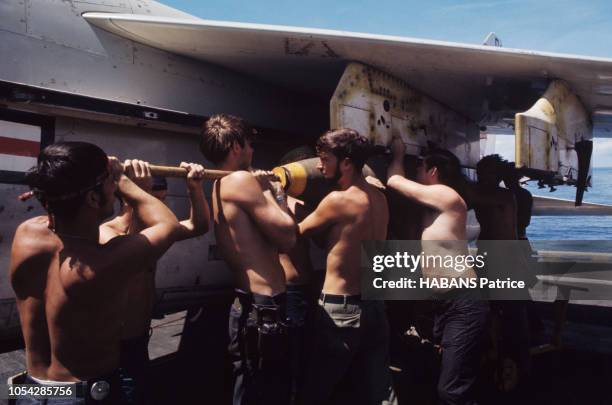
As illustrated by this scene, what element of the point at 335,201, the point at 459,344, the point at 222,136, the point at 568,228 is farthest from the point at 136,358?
the point at 568,228

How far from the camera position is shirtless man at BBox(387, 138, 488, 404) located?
127 inches

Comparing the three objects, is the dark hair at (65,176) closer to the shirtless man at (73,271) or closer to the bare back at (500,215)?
the shirtless man at (73,271)

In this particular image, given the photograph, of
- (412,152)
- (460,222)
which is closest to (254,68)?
(412,152)

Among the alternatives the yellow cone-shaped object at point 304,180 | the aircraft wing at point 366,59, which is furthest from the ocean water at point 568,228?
the yellow cone-shaped object at point 304,180

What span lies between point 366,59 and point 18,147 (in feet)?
10.2

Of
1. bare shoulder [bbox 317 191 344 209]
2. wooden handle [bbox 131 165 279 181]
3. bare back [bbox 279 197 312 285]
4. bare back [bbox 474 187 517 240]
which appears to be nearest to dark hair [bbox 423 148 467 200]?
bare back [bbox 474 187 517 240]

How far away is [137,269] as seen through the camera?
191 cm

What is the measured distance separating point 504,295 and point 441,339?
3.77 feet

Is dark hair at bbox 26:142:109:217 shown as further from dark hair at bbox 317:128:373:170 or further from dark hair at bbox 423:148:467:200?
dark hair at bbox 423:148:467:200

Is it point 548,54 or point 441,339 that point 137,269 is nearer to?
point 441,339

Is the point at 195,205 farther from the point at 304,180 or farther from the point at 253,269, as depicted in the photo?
the point at 304,180

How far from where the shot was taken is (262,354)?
8.58ft

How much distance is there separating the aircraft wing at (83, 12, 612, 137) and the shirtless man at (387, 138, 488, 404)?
1414 mm

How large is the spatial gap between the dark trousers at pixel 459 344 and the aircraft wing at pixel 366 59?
237 centimetres
